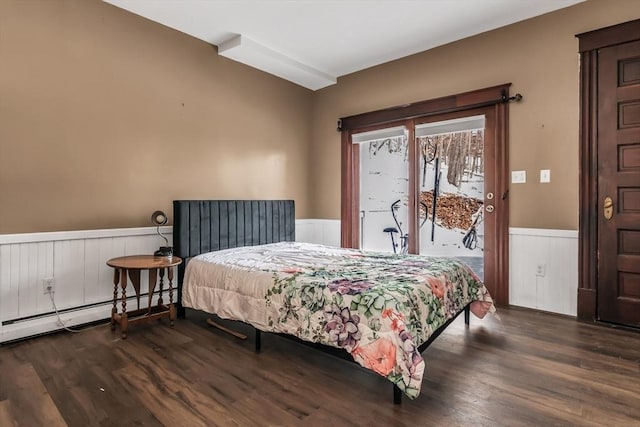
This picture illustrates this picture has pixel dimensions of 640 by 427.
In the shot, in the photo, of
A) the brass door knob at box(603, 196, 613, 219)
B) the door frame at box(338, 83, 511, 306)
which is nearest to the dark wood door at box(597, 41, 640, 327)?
the brass door knob at box(603, 196, 613, 219)

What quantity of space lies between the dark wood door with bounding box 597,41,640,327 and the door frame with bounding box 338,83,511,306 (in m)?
0.76

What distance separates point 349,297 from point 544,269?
2404 millimetres

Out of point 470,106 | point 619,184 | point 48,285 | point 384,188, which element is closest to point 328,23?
point 470,106

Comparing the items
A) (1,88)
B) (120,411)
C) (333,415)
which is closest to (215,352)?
(120,411)

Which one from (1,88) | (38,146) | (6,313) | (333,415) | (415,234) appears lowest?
(333,415)

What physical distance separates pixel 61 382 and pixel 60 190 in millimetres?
1549

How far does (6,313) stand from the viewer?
8.53 feet

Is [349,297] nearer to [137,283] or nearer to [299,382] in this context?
[299,382]

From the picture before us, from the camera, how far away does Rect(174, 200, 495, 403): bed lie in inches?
71.4

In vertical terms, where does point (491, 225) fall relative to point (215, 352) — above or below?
above

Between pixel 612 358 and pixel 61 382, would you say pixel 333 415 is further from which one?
pixel 612 358

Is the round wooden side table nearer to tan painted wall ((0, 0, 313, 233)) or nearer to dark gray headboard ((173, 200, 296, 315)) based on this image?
dark gray headboard ((173, 200, 296, 315))

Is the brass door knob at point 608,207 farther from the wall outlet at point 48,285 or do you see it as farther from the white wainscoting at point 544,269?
the wall outlet at point 48,285

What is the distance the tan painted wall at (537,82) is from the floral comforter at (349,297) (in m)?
1.20
